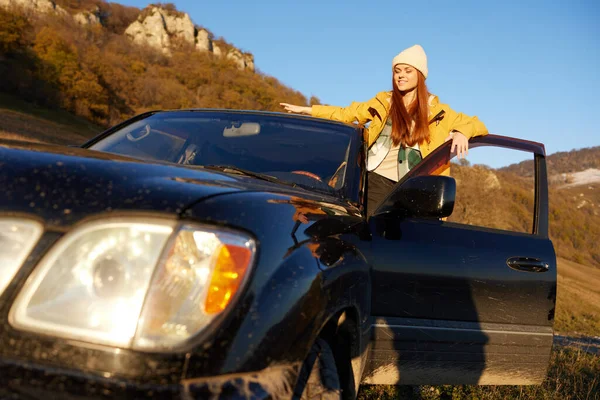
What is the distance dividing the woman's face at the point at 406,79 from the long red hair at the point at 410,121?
103mm

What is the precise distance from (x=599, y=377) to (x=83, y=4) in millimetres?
116329

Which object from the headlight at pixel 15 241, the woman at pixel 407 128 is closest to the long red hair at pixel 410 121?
the woman at pixel 407 128

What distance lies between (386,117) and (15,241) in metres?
2.68

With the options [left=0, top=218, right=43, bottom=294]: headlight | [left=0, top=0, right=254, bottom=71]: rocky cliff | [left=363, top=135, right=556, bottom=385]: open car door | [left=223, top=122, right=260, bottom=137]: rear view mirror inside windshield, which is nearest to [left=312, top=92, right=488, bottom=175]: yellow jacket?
[left=363, top=135, right=556, bottom=385]: open car door

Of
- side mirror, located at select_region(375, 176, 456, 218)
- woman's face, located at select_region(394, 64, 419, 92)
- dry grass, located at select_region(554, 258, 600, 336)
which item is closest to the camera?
side mirror, located at select_region(375, 176, 456, 218)

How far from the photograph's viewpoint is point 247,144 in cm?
274

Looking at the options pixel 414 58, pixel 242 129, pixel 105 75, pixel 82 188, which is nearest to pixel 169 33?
pixel 105 75

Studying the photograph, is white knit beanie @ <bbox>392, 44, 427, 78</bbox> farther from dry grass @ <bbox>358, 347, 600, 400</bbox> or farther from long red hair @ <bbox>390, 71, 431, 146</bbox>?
dry grass @ <bbox>358, 347, 600, 400</bbox>

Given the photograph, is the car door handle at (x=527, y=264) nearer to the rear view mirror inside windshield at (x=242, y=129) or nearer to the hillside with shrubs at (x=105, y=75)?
the rear view mirror inside windshield at (x=242, y=129)

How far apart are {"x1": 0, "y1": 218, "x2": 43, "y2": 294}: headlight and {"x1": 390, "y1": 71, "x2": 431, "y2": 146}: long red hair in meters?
2.52

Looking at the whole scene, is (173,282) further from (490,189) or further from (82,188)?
(490,189)

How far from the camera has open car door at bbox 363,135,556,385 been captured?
242 centimetres

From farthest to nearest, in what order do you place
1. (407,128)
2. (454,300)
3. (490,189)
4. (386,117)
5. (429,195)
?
(490,189) → (386,117) → (407,128) → (454,300) → (429,195)

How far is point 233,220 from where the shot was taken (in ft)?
4.27
